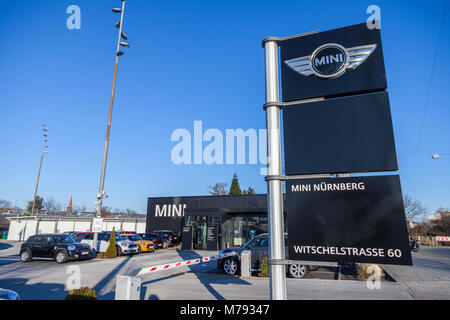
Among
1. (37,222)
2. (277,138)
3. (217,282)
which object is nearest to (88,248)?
(217,282)

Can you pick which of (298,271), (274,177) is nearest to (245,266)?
(298,271)

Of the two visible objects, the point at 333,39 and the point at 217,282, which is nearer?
the point at 333,39

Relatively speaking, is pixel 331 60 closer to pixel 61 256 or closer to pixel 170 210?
pixel 61 256

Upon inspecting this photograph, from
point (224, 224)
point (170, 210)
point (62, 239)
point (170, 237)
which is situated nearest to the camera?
point (62, 239)

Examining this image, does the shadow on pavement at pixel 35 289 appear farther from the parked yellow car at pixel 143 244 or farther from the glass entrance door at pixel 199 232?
the glass entrance door at pixel 199 232

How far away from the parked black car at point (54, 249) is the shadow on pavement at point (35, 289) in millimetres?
4998

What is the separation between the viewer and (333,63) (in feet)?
10.6

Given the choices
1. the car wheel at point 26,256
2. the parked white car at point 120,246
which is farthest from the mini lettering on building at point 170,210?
the car wheel at point 26,256

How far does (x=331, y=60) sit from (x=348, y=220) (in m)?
1.85

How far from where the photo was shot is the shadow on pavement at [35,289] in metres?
7.76

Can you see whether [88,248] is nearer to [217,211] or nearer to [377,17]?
[217,211]

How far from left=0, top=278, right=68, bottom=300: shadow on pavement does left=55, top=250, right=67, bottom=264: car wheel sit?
488 cm
